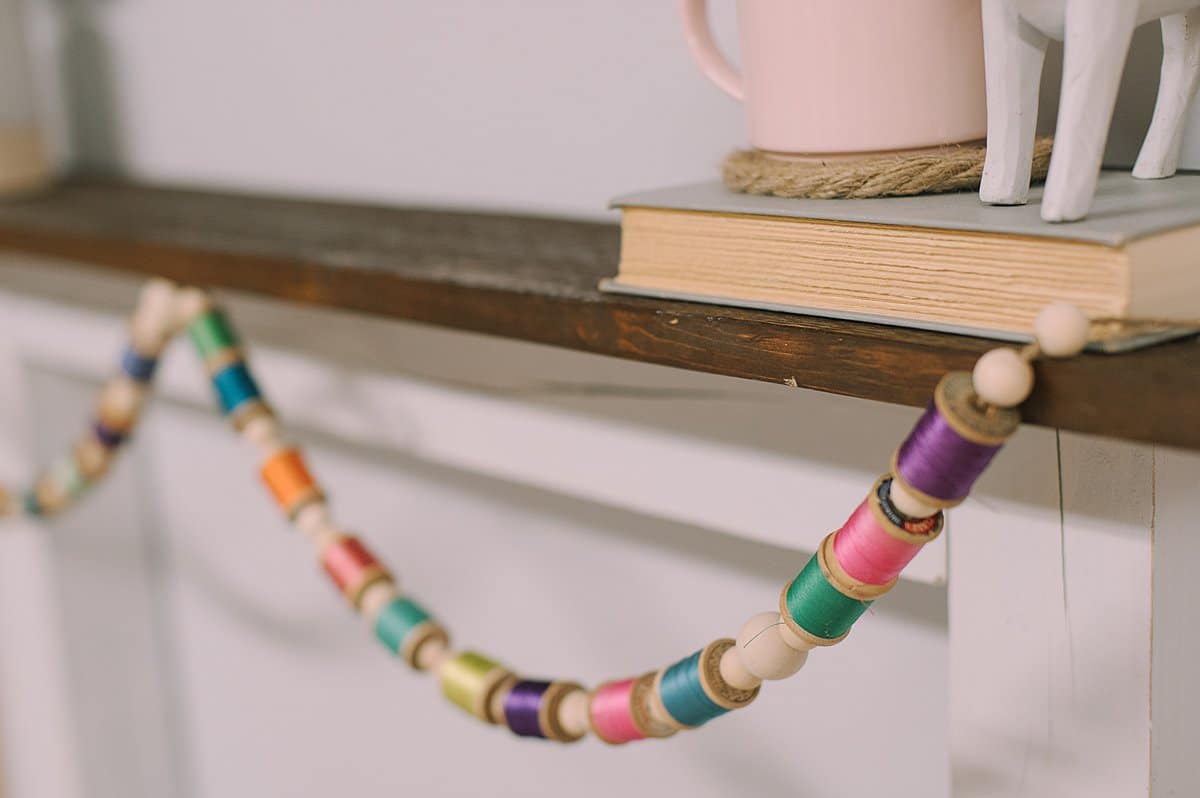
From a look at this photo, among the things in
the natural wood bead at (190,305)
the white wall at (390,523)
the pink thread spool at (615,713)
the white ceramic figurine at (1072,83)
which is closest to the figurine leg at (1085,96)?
the white ceramic figurine at (1072,83)

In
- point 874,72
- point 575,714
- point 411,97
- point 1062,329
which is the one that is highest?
point 411,97

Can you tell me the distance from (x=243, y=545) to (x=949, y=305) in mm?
736

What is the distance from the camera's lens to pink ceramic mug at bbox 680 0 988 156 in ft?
1.28

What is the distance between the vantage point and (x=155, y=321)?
0.66 metres

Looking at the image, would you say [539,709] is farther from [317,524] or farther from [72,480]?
[72,480]

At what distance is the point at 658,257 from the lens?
1.45 feet

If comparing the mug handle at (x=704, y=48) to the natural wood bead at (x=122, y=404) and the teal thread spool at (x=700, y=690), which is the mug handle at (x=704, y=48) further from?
the natural wood bead at (x=122, y=404)

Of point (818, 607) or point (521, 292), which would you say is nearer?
point (818, 607)

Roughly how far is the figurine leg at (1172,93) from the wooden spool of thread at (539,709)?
0.28 meters

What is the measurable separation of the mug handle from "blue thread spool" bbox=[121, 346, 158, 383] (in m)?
0.37

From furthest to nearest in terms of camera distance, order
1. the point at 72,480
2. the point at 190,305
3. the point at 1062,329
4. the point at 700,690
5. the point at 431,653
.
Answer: the point at 72,480, the point at 190,305, the point at 431,653, the point at 700,690, the point at 1062,329

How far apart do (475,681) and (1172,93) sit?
1.11 feet

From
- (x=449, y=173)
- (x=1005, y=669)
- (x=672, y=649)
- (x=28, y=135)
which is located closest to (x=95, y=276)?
(x=28, y=135)

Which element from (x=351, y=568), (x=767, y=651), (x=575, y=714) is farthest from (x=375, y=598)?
(x=767, y=651)
